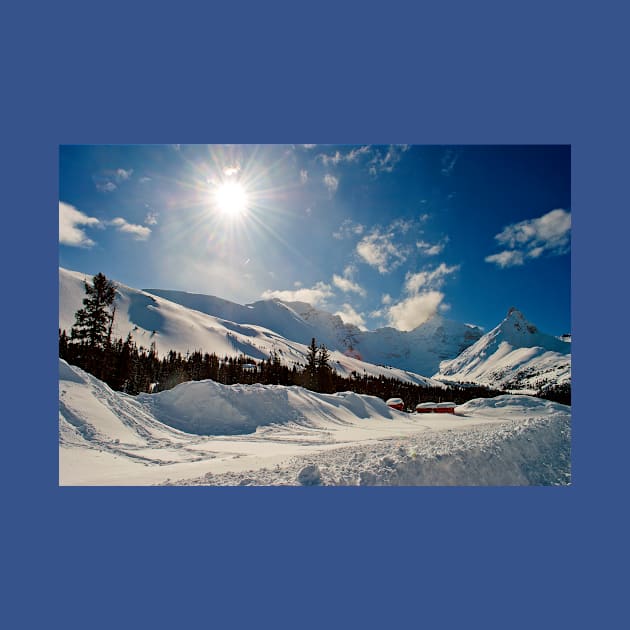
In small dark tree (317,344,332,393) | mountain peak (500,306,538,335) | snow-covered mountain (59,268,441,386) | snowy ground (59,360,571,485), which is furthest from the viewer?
snow-covered mountain (59,268,441,386)

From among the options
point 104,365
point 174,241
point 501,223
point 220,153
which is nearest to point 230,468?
point 174,241

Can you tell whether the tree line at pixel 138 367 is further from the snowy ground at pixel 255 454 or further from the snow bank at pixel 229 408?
the snow bank at pixel 229 408

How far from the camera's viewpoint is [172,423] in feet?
39.5

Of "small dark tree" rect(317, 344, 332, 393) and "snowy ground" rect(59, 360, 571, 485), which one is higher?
"snowy ground" rect(59, 360, 571, 485)

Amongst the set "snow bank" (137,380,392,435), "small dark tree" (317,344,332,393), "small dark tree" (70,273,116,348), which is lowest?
"small dark tree" (317,344,332,393)

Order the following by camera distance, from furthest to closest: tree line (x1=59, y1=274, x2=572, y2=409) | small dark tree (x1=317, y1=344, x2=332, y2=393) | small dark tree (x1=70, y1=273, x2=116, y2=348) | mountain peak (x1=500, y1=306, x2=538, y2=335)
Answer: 1. small dark tree (x1=317, y1=344, x2=332, y2=393)
2. tree line (x1=59, y1=274, x2=572, y2=409)
3. small dark tree (x1=70, y1=273, x2=116, y2=348)
4. mountain peak (x1=500, y1=306, x2=538, y2=335)

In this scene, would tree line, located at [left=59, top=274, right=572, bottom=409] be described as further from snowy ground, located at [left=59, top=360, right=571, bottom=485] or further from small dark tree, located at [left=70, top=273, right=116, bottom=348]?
snowy ground, located at [left=59, top=360, right=571, bottom=485]

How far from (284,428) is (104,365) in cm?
1107

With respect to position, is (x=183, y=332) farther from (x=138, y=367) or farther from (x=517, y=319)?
(x=517, y=319)

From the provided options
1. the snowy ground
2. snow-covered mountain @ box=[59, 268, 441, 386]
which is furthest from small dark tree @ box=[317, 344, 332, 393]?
snow-covered mountain @ box=[59, 268, 441, 386]

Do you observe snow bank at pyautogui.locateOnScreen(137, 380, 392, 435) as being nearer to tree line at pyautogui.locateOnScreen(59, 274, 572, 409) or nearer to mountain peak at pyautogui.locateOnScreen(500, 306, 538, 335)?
tree line at pyautogui.locateOnScreen(59, 274, 572, 409)

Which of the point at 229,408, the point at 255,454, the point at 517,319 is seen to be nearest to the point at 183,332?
the point at 229,408

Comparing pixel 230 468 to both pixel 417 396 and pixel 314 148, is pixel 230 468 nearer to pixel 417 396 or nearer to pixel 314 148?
pixel 314 148

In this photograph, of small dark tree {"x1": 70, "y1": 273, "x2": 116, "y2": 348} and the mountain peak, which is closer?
the mountain peak
